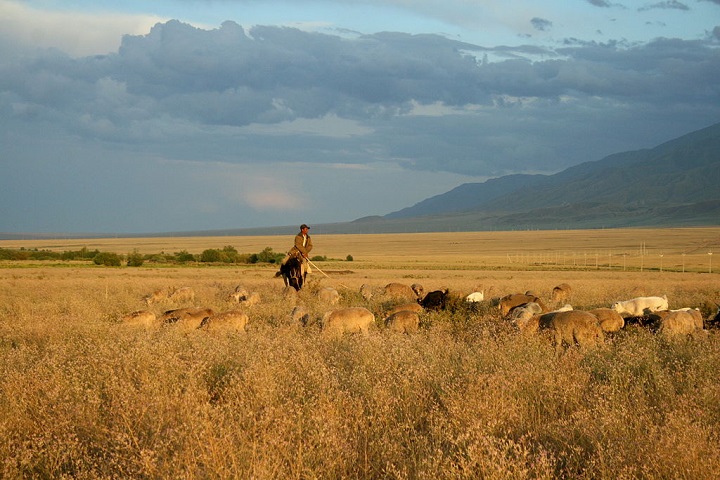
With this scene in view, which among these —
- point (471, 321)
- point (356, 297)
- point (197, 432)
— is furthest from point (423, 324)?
point (197, 432)

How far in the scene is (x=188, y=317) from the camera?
14.4 m

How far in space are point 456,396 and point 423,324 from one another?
7200 millimetres

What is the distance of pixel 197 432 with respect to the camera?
5.91 metres

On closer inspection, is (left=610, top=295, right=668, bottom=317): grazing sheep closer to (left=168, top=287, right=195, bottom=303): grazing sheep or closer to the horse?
the horse

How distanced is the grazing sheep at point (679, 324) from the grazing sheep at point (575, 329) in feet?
4.24

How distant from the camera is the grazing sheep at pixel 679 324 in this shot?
1177 cm

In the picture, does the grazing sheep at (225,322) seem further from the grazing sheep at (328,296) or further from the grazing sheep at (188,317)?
the grazing sheep at (328,296)

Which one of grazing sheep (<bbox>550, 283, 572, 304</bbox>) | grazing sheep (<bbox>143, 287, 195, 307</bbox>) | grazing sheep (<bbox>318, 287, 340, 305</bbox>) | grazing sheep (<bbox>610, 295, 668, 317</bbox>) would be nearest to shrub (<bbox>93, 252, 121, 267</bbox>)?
grazing sheep (<bbox>143, 287, 195, 307</bbox>)

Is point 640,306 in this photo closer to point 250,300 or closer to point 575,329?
point 575,329

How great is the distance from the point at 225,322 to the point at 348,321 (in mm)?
2520

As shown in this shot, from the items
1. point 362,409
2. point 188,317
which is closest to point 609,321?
point 362,409

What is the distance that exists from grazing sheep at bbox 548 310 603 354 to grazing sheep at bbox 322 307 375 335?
3.71 m

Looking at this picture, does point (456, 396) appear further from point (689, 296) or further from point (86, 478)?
point (689, 296)

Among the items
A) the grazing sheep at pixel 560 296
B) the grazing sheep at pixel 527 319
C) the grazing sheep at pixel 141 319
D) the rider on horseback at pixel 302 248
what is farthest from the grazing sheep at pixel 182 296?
the grazing sheep at pixel 527 319
